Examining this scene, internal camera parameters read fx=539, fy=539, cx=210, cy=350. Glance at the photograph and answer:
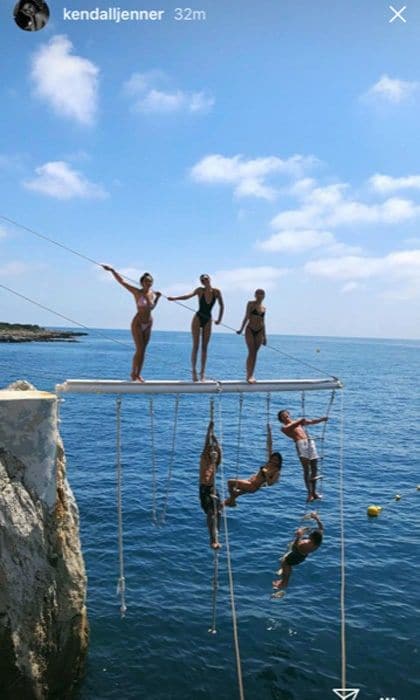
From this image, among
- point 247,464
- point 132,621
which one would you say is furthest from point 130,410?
point 132,621

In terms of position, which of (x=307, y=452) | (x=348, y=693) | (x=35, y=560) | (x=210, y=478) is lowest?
(x=348, y=693)

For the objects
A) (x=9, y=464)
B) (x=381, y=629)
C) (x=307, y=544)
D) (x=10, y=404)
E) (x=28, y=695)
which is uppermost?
(x=10, y=404)

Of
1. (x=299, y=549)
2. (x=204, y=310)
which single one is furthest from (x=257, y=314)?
(x=299, y=549)

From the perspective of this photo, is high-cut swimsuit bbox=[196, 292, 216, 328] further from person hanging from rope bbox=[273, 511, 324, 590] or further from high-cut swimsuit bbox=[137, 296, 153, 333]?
person hanging from rope bbox=[273, 511, 324, 590]

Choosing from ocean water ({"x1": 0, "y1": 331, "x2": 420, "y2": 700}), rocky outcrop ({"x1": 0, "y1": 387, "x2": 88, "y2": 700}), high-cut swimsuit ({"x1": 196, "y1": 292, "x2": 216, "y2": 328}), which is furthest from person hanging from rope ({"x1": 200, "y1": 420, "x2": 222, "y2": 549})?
rocky outcrop ({"x1": 0, "y1": 387, "x2": 88, "y2": 700})

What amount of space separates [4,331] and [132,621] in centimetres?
14723

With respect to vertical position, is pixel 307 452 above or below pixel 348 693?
above

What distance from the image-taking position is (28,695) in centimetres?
1055

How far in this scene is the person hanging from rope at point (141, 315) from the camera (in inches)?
538

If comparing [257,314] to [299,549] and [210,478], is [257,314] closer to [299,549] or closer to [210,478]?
[210,478]

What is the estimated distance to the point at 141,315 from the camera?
45.3ft

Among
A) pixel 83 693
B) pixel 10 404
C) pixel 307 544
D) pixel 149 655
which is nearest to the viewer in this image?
pixel 10 404

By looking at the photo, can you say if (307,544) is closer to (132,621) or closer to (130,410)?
(132,621)

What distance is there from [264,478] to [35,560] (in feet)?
23.0
